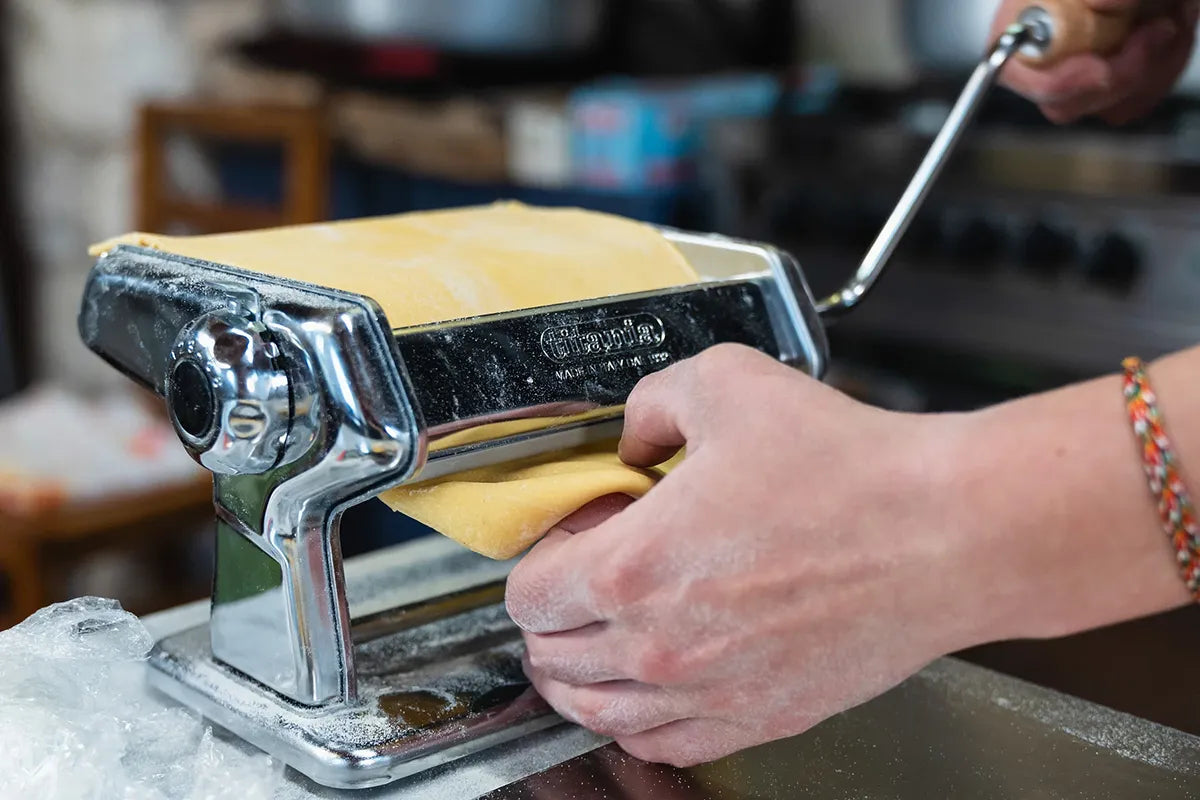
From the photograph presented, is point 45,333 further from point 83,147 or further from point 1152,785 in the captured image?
point 1152,785

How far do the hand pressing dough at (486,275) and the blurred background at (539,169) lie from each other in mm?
828

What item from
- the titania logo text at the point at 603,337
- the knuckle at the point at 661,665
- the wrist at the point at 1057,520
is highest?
the titania logo text at the point at 603,337

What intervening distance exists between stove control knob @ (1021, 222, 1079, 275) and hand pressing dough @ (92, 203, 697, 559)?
0.80 m

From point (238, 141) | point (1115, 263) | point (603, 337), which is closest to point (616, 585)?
point (603, 337)

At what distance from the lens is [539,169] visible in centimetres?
166

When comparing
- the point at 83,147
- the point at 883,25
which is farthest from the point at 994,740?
the point at 83,147

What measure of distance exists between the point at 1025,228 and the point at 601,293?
0.90 m

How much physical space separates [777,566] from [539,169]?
1258 mm

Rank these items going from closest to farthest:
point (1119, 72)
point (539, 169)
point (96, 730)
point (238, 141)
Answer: point (96, 730) → point (1119, 72) → point (539, 169) → point (238, 141)

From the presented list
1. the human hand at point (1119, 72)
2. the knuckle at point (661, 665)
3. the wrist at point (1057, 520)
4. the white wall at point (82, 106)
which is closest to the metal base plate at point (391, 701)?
the knuckle at point (661, 665)

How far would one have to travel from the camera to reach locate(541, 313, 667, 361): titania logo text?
57cm

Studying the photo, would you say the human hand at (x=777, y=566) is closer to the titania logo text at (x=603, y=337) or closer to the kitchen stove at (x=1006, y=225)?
the titania logo text at (x=603, y=337)

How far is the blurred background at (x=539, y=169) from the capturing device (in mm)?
1396

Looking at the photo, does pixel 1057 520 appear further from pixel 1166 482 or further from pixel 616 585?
pixel 616 585
